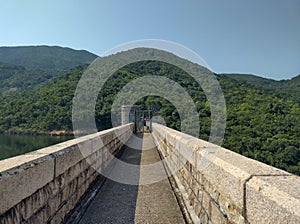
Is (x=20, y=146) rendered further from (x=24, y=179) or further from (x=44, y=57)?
(x=44, y=57)

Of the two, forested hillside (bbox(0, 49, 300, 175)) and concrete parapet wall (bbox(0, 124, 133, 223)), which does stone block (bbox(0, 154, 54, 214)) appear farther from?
forested hillside (bbox(0, 49, 300, 175))

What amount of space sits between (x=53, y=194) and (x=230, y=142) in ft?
91.4

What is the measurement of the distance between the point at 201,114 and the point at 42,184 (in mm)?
30777

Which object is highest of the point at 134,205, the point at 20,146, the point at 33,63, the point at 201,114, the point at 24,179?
the point at 33,63

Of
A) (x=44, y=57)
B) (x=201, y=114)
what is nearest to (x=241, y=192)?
(x=201, y=114)

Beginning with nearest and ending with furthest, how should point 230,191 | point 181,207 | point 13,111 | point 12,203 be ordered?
point 12,203 → point 230,191 → point 181,207 → point 13,111

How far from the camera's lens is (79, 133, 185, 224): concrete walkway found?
2.98 metres

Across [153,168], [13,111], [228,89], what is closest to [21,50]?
[13,111]

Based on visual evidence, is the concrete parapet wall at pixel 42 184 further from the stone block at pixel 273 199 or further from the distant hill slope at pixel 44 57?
the distant hill slope at pixel 44 57

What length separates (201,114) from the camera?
31.9 metres

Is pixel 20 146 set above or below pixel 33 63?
below

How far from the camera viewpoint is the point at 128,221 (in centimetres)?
291

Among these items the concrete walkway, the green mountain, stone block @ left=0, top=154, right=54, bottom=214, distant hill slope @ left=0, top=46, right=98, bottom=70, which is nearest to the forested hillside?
the green mountain

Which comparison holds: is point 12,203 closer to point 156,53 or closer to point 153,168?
point 153,168
